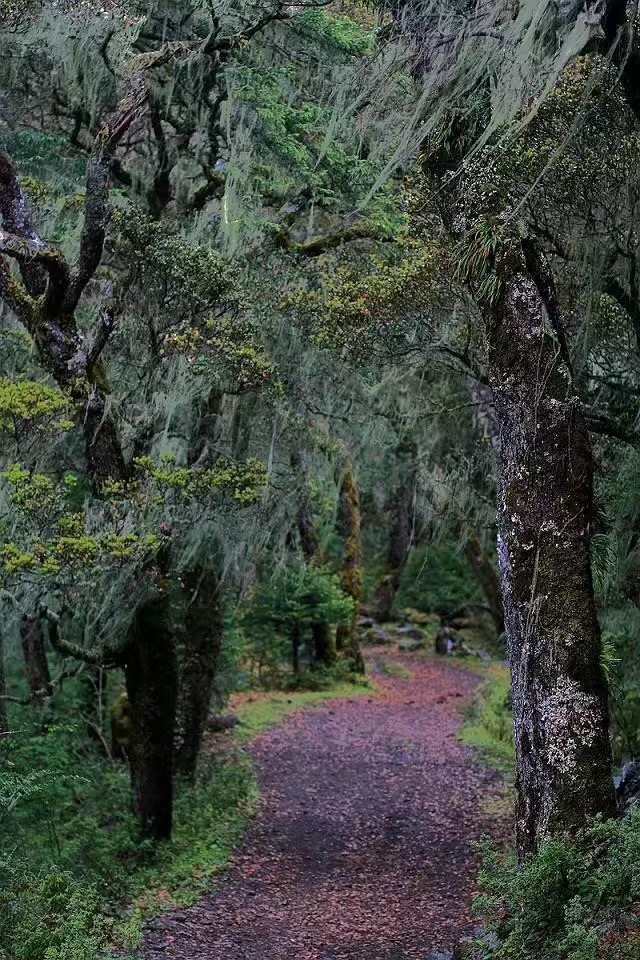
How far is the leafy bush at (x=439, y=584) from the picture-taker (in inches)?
939

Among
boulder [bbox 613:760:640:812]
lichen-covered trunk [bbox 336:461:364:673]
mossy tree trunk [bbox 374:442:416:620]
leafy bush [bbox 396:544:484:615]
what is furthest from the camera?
leafy bush [bbox 396:544:484:615]

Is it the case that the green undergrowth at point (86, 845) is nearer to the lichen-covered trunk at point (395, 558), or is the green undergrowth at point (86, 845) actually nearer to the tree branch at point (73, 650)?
the tree branch at point (73, 650)

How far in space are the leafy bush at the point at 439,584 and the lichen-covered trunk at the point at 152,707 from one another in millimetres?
16213

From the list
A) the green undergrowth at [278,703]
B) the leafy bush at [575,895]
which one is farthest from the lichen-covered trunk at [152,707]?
the green undergrowth at [278,703]

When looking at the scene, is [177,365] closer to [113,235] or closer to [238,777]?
[113,235]

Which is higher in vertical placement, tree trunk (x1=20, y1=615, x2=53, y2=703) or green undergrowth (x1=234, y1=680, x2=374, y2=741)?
tree trunk (x1=20, y1=615, x2=53, y2=703)

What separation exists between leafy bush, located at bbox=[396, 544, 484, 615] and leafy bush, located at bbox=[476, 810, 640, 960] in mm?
19535

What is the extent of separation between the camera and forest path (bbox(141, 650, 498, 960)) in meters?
6.38

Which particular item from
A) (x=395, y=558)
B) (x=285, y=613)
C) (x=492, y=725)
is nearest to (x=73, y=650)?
(x=492, y=725)

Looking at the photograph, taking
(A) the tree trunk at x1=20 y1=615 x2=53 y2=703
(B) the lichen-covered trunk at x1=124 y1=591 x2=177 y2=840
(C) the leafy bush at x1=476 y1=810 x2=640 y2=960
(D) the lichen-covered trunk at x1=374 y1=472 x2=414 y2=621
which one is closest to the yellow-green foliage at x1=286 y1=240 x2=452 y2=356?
(B) the lichen-covered trunk at x1=124 y1=591 x2=177 y2=840

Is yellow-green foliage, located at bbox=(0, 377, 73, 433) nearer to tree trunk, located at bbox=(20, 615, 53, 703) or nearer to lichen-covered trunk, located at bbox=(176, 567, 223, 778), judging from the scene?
lichen-covered trunk, located at bbox=(176, 567, 223, 778)

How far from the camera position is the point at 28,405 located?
5.97 m

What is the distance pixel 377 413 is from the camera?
1141 centimetres

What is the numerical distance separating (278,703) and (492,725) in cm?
398
